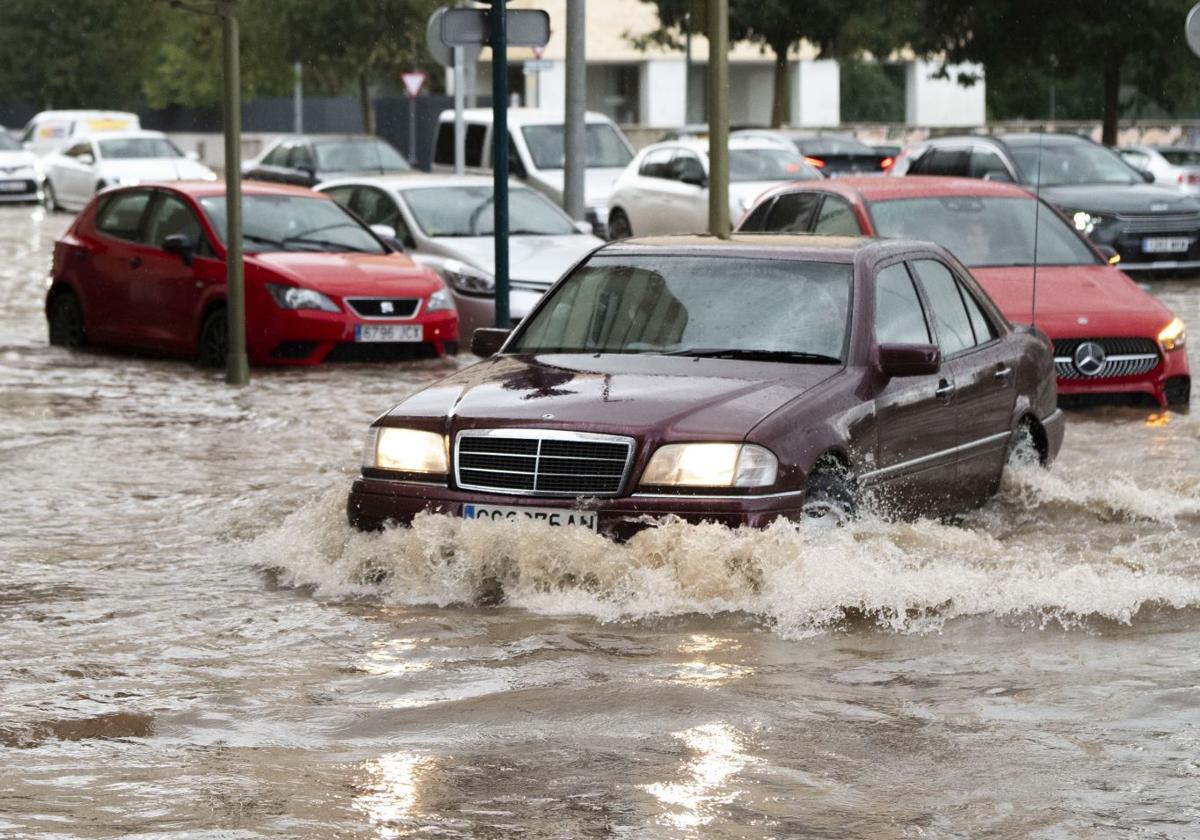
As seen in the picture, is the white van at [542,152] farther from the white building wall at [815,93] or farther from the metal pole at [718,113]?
the white building wall at [815,93]

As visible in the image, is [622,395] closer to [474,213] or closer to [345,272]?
[345,272]

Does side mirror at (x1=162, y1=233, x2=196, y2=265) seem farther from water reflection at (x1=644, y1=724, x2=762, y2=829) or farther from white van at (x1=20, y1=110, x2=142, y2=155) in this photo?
white van at (x1=20, y1=110, x2=142, y2=155)

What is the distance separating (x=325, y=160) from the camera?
1384 inches

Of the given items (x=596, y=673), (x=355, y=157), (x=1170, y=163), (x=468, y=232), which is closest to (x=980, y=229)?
(x=468, y=232)

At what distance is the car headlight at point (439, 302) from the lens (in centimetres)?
1756

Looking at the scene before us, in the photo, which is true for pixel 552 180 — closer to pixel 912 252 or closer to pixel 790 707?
pixel 912 252

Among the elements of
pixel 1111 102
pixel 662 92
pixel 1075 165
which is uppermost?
pixel 662 92

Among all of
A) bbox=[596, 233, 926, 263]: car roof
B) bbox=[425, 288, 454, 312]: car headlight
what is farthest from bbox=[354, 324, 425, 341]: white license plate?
bbox=[596, 233, 926, 263]: car roof

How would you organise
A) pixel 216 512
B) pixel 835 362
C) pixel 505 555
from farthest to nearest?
pixel 216 512, pixel 835 362, pixel 505 555

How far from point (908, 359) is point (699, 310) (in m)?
0.89

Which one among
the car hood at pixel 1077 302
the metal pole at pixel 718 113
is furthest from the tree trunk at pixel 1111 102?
the car hood at pixel 1077 302

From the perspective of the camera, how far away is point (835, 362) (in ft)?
30.3

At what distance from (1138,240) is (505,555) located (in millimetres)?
17734

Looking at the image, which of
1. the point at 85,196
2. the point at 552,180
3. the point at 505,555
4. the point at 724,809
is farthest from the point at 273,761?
the point at 85,196
